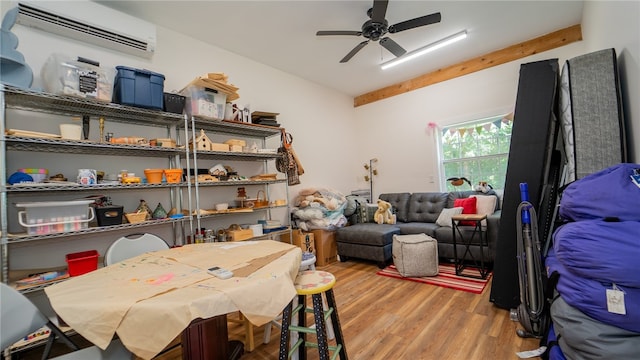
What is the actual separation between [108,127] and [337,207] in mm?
2829

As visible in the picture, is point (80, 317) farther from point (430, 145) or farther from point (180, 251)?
point (430, 145)

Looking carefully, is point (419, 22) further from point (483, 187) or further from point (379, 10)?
point (483, 187)

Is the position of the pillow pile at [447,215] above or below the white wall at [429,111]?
below

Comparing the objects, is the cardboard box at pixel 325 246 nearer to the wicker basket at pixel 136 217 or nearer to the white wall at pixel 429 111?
the white wall at pixel 429 111

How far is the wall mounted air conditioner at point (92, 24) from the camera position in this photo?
208cm

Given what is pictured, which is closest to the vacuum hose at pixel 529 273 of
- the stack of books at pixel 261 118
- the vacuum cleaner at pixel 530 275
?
the vacuum cleaner at pixel 530 275

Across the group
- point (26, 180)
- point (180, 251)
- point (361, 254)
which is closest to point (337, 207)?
point (361, 254)

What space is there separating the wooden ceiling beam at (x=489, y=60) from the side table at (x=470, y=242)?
2.42 metres

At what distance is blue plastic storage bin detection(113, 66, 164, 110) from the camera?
224 cm

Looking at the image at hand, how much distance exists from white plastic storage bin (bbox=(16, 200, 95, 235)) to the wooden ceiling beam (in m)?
4.65

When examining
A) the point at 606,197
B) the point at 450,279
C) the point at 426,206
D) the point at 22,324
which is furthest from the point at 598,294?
the point at 426,206

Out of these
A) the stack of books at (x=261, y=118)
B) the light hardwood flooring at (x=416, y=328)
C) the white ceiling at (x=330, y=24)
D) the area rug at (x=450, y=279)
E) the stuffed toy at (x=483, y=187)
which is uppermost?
the white ceiling at (x=330, y=24)

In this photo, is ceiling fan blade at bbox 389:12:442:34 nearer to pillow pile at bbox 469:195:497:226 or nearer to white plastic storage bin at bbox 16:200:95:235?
pillow pile at bbox 469:195:497:226

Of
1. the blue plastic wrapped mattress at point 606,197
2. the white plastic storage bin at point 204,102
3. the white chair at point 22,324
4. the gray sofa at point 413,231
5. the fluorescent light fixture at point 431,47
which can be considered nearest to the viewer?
the white chair at point 22,324
